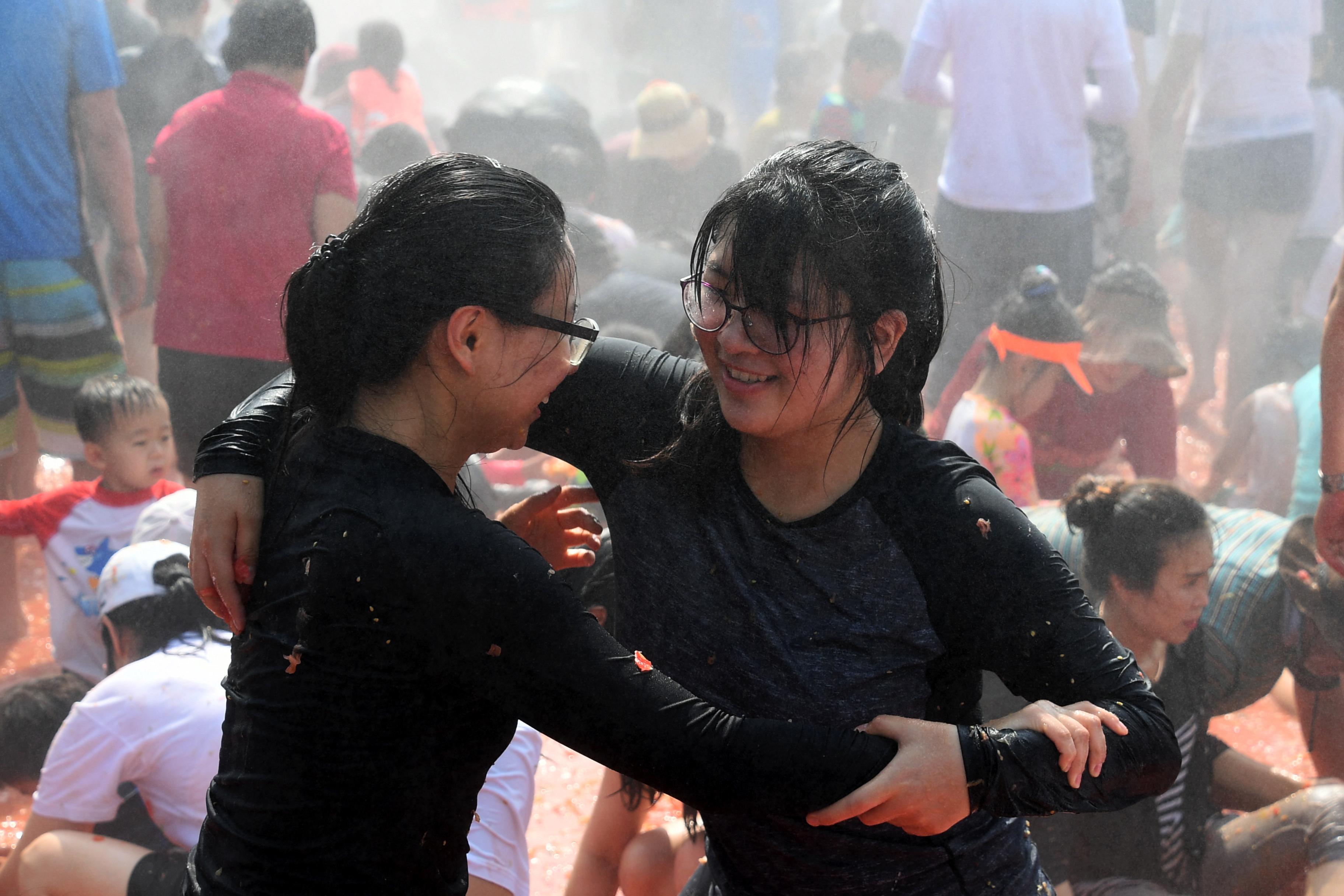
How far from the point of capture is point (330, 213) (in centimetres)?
373

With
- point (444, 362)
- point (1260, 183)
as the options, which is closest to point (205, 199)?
point (444, 362)

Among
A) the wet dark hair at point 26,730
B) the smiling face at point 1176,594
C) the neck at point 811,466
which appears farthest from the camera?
the wet dark hair at point 26,730

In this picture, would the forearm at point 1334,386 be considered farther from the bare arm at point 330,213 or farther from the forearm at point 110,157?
the forearm at point 110,157

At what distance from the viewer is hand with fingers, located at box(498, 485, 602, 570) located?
5.99 ft

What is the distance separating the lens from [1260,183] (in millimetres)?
5465

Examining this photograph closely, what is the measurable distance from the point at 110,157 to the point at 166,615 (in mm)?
2099

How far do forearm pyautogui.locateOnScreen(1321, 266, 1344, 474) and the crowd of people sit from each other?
A: 1 cm

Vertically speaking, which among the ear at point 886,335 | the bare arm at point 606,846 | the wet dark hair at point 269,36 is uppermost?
the wet dark hair at point 269,36

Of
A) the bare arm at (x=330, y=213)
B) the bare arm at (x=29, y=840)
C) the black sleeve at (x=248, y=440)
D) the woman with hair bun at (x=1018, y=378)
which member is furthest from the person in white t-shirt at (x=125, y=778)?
the woman with hair bun at (x=1018, y=378)

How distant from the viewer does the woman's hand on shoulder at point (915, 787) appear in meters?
1.25

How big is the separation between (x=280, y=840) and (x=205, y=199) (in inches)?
116

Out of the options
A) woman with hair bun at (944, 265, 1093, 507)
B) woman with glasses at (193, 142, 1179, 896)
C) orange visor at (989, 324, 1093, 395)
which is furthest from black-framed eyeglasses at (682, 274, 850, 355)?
orange visor at (989, 324, 1093, 395)

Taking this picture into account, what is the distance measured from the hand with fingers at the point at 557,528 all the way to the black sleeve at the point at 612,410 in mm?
107

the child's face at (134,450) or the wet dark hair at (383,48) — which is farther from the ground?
the wet dark hair at (383,48)
